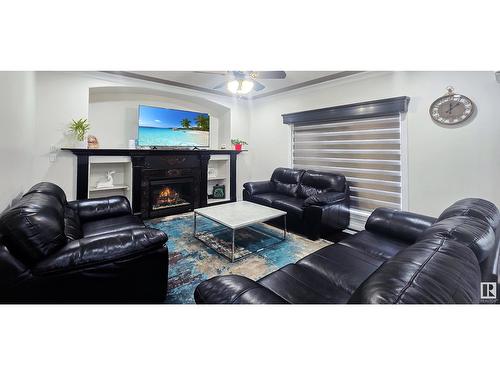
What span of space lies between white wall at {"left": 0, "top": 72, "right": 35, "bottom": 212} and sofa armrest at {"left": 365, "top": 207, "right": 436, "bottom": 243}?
346 cm

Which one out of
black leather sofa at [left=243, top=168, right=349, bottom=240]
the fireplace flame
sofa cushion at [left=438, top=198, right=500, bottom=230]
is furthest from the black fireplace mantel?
sofa cushion at [left=438, top=198, right=500, bottom=230]

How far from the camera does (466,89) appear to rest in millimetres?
2701

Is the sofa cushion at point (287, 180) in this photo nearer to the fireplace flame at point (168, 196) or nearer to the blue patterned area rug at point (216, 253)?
the blue patterned area rug at point (216, 253)

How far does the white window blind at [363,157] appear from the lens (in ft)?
11.3

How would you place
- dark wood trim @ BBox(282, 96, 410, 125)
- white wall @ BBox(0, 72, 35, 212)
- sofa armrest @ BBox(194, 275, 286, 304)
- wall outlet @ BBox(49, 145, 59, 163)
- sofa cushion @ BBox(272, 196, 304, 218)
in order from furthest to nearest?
wall outlet @ BBox(49, 145, 59, 163)
sofa cushion @ BBox(272, 196, 304, 218)
dark wood trim @ BBox(282, 96, 410, 125)
white wall @ BBox(0, 72, 35, 212)
sofa armrest @ BBox(194, 275, 286, 304)

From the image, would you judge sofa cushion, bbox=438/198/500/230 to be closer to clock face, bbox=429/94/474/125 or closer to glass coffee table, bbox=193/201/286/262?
clock face, bbox=429/94/474/125

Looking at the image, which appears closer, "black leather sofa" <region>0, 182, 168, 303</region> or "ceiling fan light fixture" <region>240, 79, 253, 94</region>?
"black leather sofa" <region>0, 182, 168, 303</region>

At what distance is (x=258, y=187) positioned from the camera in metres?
4.45

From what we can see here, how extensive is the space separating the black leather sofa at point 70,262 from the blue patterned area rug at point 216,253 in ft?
1.45

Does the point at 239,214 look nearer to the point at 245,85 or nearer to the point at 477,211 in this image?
the point at 245,85

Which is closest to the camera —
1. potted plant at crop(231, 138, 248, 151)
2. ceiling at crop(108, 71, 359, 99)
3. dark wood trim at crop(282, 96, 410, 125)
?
dark wood trim at crop(282, 96, 410, 125)

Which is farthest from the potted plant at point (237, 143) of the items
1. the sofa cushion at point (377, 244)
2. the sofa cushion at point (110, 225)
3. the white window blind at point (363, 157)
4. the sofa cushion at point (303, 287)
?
the sofa cushion at point (303, 287)

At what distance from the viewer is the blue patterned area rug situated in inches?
88.4

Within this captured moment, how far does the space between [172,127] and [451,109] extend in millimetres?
4446
